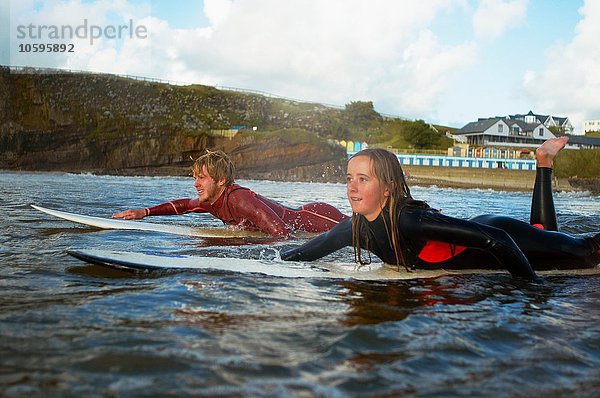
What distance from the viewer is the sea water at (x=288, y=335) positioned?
79.6 inches

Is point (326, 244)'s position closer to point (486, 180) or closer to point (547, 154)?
point (547, 154)

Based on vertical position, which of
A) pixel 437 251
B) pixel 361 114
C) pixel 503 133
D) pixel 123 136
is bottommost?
pixel 437 251

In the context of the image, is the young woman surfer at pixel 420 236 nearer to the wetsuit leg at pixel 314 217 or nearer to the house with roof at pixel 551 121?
the wetsuit leg at pixel 314 217

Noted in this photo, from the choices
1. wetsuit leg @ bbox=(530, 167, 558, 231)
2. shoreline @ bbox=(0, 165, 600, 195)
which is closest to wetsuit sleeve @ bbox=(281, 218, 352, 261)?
wetsuit leg @ bbox=(530, 167, 558, 231)

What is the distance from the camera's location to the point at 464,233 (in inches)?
151

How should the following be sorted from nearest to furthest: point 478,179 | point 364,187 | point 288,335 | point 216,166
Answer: point 288,335
point 364,187
point 216,166
point 478,179

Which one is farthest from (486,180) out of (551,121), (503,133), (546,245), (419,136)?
(551,121)

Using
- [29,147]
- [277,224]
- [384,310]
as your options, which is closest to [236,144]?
[29,147]

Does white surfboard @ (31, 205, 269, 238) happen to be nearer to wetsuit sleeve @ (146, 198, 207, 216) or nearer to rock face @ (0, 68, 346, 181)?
wetsuit sleeve @ (146, 198, 207, 216)

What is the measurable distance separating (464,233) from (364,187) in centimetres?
76

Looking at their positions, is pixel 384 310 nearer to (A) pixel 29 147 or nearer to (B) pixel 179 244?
(B) pixel 179 244

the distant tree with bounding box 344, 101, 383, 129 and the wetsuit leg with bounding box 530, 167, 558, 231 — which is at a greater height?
the distant tree with bounding box 344, 101, 383, 129

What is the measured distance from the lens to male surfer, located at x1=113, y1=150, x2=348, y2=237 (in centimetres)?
693

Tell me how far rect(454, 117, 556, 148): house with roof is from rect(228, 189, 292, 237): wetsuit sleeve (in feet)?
267
